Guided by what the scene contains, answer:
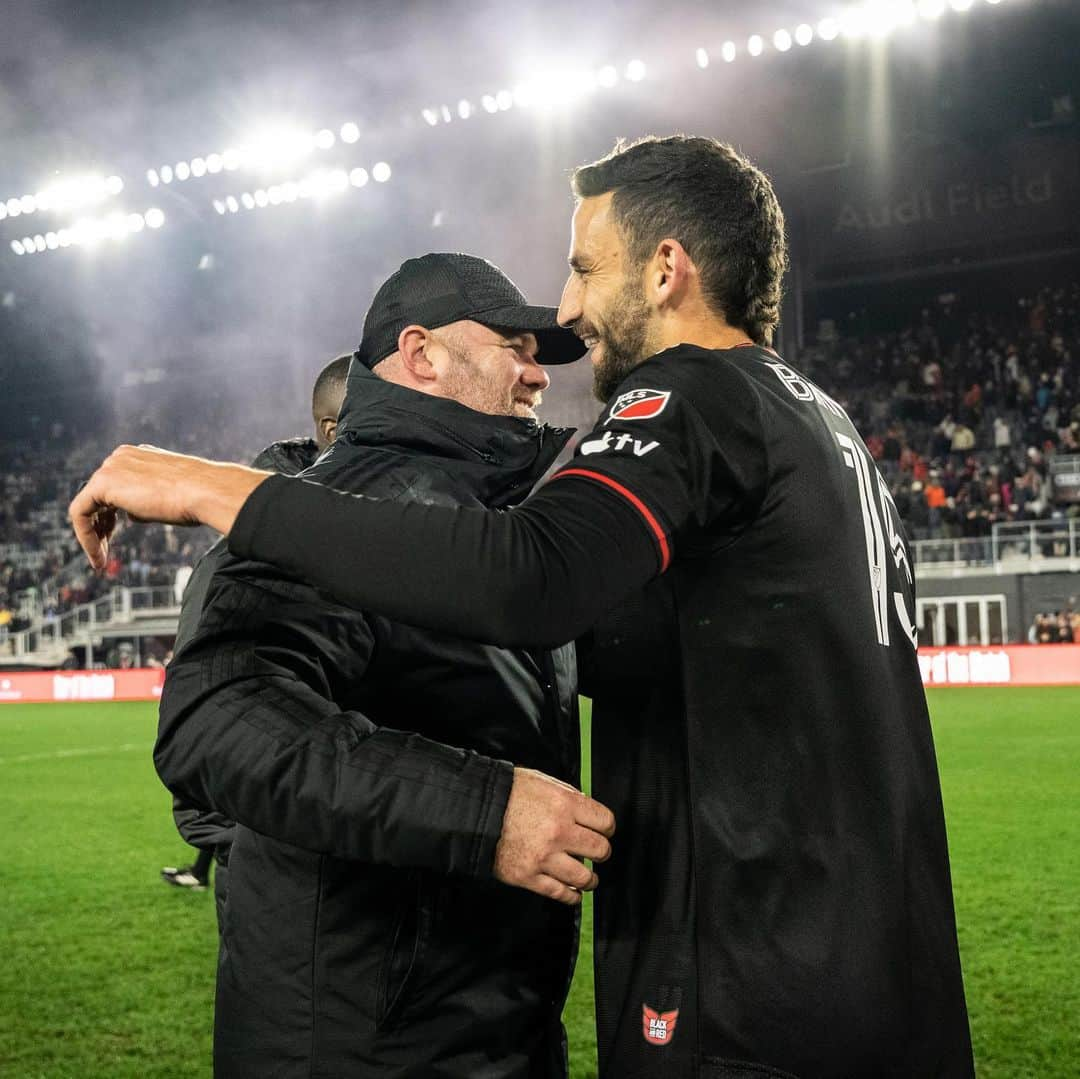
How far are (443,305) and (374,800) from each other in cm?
101

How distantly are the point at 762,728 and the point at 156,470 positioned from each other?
0.87 metres

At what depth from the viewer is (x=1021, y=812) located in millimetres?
9312

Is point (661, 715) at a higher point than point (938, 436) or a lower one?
lower

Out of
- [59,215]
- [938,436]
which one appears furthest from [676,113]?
[59,215]

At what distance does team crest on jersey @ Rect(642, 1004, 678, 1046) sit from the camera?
63.7 inches

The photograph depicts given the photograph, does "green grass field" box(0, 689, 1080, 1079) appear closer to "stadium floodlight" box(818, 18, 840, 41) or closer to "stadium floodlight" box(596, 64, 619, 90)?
"stadium floodlight" box(818, 18, 840, 41)

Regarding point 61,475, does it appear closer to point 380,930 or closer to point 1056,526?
point 1056,526

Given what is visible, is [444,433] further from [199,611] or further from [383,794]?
[199,611]

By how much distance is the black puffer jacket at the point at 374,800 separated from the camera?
1576mm

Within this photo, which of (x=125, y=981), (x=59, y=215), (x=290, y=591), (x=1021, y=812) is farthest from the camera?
(x=59, y=215)

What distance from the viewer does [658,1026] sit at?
163cm

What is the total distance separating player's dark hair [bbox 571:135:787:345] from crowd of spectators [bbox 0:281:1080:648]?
18902 millimetres

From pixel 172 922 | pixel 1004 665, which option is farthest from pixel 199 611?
pixel 1004 665

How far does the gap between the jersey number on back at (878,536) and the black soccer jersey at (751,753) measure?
10 mm
